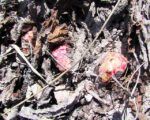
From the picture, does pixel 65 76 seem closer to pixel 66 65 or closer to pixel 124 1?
pixel 66 65

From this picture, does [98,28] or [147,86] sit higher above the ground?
[98,28]

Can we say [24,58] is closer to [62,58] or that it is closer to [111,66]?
[62,58]

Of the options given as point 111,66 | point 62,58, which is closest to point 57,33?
point 62,58

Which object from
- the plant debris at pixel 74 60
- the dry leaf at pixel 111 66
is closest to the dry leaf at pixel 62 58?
the plant debris at pixel 74 60

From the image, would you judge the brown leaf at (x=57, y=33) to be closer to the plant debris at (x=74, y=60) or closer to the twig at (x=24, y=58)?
the plant debris at (x=74, y=60)

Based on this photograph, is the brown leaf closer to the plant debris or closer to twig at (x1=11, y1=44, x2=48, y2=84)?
the plant debris

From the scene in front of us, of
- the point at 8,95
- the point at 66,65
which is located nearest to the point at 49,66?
the point at 66,65

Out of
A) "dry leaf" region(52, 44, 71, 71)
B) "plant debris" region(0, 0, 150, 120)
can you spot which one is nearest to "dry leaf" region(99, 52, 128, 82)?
"plant debris" region(0, 0, 150, 120)
